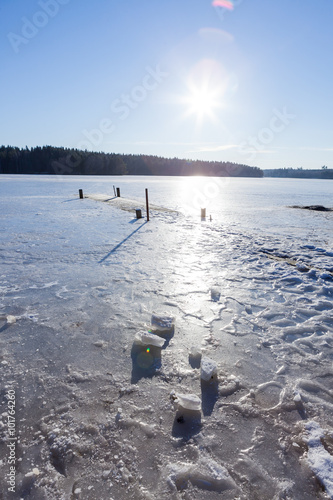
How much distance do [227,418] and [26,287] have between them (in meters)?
3.97

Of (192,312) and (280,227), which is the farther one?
(280,227)

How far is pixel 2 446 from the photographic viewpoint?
1842 mm

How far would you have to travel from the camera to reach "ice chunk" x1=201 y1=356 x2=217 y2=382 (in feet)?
8.11

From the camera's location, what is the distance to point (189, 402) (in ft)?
7.06

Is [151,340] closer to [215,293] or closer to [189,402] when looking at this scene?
[189,402]

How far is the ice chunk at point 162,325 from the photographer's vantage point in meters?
3.26

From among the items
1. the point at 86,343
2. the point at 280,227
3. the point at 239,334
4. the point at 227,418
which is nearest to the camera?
the point at 227,418

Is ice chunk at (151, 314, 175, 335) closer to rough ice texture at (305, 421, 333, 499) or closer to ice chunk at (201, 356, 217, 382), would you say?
ice chunk at (201, 356, 217, 382)

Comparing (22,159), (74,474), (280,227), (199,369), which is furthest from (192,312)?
(22,159)

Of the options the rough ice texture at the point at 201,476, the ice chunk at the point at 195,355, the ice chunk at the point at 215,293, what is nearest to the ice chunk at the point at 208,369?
the ice chunk at the point at 195,355

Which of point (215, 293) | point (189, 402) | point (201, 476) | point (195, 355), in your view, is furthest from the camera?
point (215, 293)

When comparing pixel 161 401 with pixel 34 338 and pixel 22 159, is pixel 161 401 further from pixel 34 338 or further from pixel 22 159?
pixel 22 159

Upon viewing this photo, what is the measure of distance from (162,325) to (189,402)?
1215 millimetres

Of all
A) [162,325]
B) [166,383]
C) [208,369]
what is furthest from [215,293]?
[166,383]
